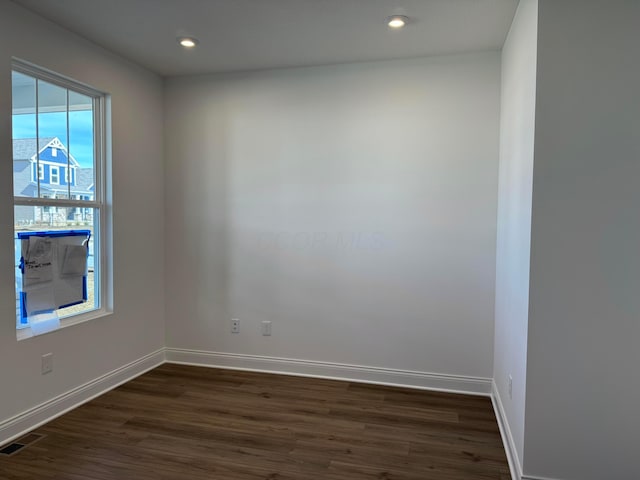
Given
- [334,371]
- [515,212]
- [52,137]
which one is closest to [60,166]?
[52,137]

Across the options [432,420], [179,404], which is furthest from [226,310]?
[432,420]

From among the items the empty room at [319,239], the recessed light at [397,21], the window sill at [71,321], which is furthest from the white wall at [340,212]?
the window sill at [71,321]

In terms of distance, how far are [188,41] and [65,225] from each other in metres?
1.55

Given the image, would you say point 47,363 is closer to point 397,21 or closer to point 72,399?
→ point 72,399

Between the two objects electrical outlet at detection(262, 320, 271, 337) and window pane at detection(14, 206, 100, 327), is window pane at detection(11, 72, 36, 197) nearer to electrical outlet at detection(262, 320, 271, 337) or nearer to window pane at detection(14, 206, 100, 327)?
window pane at detection(14, 206, 100, 327)

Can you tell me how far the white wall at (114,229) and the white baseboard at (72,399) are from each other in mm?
42

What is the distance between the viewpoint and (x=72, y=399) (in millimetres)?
3025

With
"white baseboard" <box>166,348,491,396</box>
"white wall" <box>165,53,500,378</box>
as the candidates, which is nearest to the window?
"white wall" <box>165,53,500,378</box>

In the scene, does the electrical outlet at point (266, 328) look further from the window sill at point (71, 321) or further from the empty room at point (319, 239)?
the window sill at point (71, 321)

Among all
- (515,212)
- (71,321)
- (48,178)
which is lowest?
(71,321)

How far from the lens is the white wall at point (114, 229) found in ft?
8.29

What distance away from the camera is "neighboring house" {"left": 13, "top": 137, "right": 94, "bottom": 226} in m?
2.68

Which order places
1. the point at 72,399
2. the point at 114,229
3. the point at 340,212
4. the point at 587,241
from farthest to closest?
the point at 340,212 → the point at 114,229 → the point at 72,399 → the point at 587,241

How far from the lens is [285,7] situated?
8.36 feet
